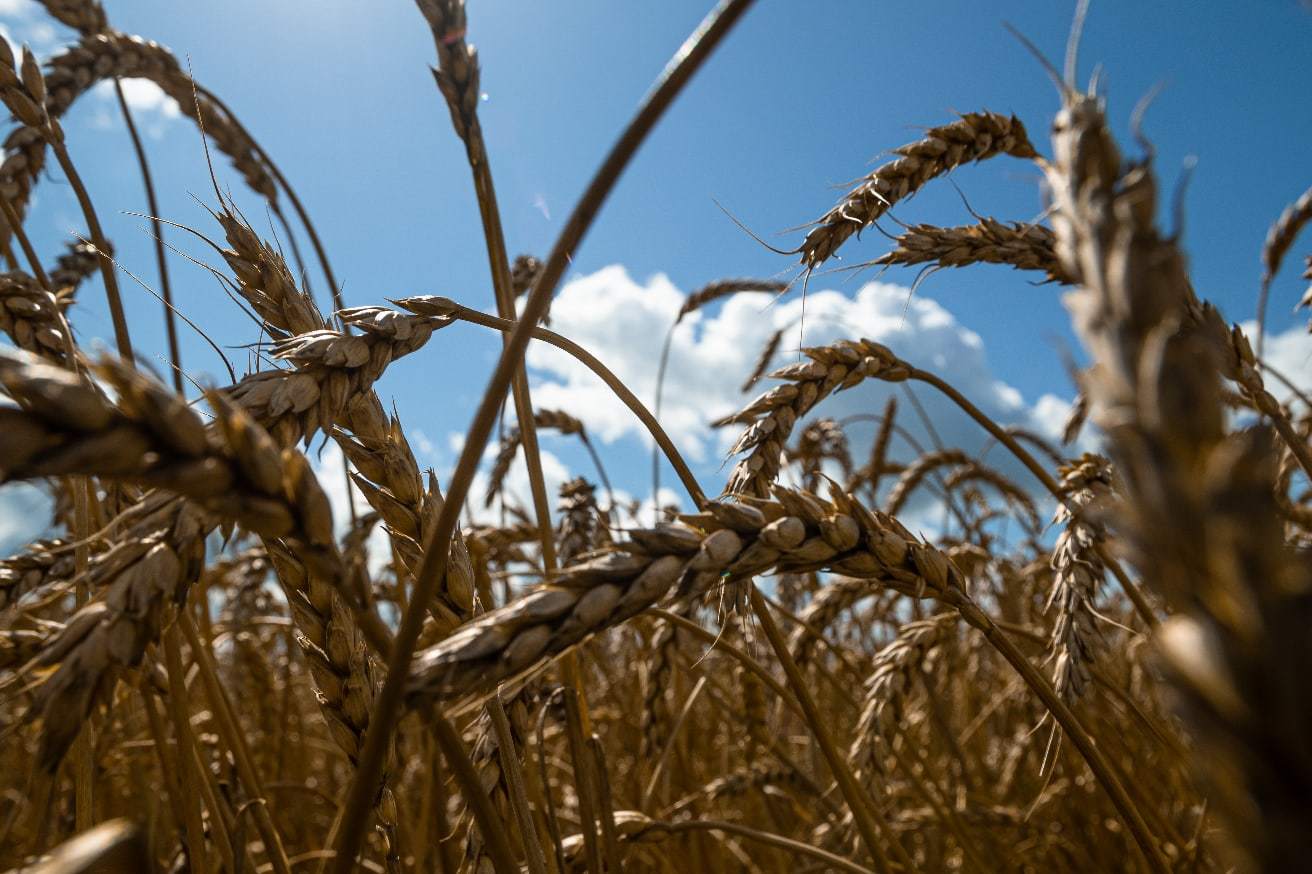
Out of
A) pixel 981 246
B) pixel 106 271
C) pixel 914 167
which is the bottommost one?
pixel 981 246

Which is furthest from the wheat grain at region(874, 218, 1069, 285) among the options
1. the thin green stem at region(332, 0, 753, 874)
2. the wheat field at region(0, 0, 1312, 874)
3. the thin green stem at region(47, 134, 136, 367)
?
the thin green stem at region(47, 134, 136, 367)

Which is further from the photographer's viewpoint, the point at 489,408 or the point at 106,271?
the point at 106,271

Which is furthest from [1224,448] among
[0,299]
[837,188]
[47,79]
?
[47,79]

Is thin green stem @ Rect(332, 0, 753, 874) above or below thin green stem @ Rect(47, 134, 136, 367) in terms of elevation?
below

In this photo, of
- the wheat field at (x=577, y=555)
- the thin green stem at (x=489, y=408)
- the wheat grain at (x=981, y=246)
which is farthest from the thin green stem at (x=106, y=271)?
the wheat grain at (x=981, y=246)

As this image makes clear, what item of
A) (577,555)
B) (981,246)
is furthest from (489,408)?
(981,246)

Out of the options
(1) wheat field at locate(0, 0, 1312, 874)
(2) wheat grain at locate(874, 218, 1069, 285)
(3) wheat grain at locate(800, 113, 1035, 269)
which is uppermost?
(3) wheat grain at locate(800, 113, 1035, 269)

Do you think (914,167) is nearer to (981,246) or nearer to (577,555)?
(981,246)

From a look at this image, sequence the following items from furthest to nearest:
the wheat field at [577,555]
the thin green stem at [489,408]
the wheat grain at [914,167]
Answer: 1. the wheat grain at [914,167]
2. the thin green stem at [489,408]
3. the wheat field at [577,555]

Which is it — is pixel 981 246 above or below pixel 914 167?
below

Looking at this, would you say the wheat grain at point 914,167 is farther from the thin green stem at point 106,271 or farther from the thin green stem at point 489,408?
the thin green stem at point 106,271

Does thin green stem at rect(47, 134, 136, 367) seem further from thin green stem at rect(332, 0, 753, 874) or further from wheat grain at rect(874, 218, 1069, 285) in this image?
wheat grain at rect(874, 218, 1069, 285)

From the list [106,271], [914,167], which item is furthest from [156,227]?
[914,167]

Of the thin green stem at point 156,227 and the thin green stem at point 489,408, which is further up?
the thin green stem at point 156,227
